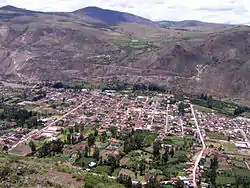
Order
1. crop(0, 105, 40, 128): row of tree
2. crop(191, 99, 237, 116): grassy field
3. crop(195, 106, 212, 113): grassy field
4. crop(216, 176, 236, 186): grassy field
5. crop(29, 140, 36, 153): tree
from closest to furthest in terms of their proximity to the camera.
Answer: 1. crop(216, 176, 236, 186): grassy field
2. crop(29, 140, 36, 153): tree
3. crop(0, 105, 40, 128): row of tree
4. crop(195, 106, 212, 113): grassy field
5. crop(191, 99, 237, 116): grassy field

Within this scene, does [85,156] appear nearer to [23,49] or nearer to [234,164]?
[234,164]

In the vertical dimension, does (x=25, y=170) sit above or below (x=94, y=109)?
above

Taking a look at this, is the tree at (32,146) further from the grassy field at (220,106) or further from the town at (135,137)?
the grassy field at (220,106)

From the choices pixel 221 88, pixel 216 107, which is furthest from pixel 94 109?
pixel 221 88

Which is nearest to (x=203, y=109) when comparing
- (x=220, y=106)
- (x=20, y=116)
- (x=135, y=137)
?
(x=220, y=106)

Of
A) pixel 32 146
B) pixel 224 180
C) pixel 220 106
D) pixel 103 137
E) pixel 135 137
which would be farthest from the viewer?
pixel 220 106

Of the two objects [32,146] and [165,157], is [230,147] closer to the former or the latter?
[165,157]

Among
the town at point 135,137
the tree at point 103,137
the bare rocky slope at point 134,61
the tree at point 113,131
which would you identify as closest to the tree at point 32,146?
the town at point 135,137

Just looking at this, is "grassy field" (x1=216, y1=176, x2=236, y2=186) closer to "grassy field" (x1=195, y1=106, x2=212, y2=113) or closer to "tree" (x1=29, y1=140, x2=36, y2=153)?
"tree" (x1=29, y1=140, x2=36, y2=153)

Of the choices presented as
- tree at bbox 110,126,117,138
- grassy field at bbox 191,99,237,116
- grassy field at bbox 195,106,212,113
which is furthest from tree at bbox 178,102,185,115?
tree at bbox 110,126,117,138
